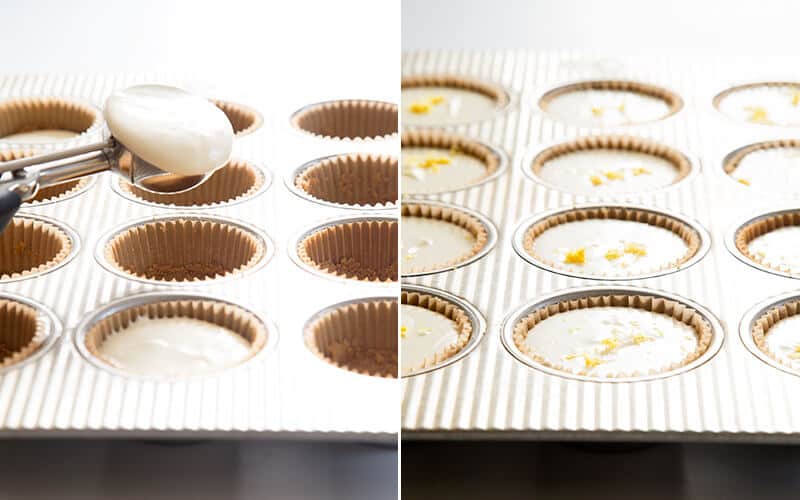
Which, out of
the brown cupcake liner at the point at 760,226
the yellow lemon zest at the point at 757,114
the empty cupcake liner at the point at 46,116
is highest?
the yellow lemon zest at the point at 757,114

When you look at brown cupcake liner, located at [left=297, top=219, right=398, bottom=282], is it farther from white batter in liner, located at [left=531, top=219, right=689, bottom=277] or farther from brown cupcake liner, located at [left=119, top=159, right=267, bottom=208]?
white batter in liner, located at [left=531, top=219, right=689, bottom=277]

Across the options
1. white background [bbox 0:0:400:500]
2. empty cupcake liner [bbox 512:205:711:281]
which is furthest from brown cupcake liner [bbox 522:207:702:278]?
white background [bbox 0:0:400:500]

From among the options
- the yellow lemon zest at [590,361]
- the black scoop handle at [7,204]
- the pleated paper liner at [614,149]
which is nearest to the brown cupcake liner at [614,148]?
the pleated paper liner at [614,149]

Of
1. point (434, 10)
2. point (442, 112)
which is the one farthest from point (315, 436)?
point (434, 10)

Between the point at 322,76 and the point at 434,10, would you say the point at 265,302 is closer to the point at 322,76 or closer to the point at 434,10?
the point at 322,76

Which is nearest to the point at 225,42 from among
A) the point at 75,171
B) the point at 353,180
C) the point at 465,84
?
the point at 353,180

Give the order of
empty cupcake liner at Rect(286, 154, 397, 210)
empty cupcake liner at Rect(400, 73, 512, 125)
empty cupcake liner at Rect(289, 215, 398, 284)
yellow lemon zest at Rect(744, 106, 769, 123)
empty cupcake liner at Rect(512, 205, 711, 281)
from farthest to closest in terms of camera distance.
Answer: empty cupcake liner at Rect(400, 73, 512, 125) → yellow lemon zest at Rect(744, 106, 769, 123) → empty cupcake liner at Rect(512, 205, 711, 281) → empty cupcake liner at Rect(286, 154, 397, 210) → empty cupcake liner at Rect(289, 215, 398, 284)

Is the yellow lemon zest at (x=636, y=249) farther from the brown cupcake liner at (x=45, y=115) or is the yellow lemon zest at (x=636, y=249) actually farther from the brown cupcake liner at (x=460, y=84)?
the brown cupcake liner at (x=45, y=115)
